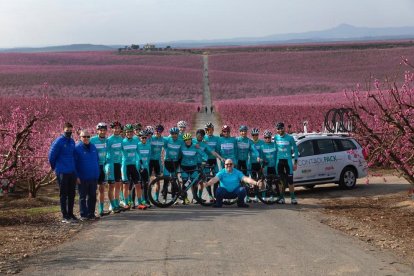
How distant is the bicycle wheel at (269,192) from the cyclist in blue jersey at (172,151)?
2.08 meters

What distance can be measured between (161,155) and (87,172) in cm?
275

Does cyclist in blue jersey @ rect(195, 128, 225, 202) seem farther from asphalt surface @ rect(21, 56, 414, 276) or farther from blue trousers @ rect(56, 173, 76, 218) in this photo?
blue trousers @ rect(56, 173, 76, 218)

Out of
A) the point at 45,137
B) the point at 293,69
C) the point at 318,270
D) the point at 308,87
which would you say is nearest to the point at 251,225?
the point at 318,270

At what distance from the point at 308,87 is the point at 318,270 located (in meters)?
63.7

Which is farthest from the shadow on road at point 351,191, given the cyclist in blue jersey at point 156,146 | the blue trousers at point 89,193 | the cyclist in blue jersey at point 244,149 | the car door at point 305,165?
the blue trousers at point 89,193

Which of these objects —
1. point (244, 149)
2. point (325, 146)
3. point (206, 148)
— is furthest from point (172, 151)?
point (325, 146)

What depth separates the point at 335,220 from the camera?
42.8 feet

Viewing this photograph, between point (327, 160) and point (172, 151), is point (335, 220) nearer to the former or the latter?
point (172, 151)

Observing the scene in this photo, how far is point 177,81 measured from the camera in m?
75.9

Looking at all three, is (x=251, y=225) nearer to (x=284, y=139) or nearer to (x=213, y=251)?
(x=213, y=251)

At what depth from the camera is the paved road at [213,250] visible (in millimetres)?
8453

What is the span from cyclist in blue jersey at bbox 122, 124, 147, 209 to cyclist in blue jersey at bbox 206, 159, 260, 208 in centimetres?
155

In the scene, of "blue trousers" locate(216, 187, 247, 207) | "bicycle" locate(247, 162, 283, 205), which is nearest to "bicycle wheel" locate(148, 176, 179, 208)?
"blue trousers" locate(216, 187, 247, 207)

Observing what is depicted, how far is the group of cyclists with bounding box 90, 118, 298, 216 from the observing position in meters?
14.2
